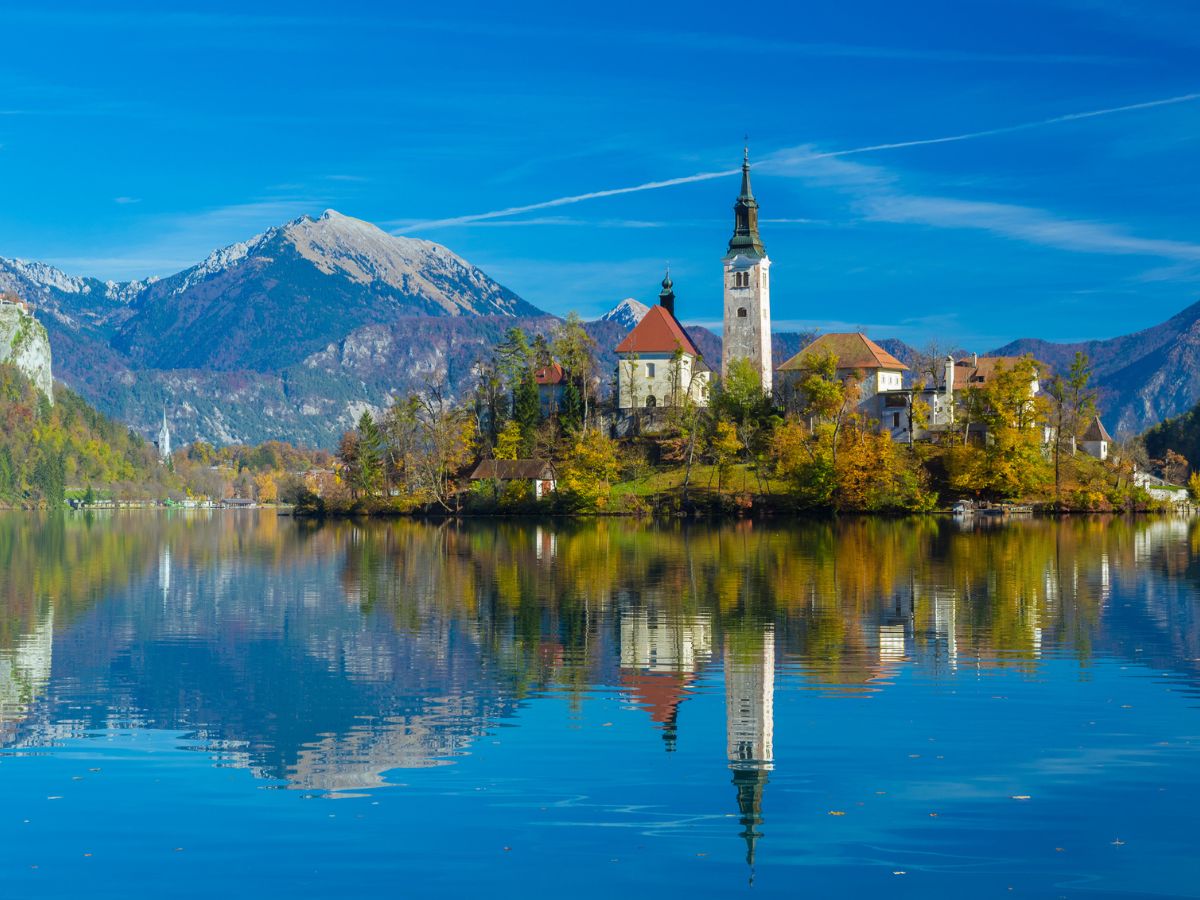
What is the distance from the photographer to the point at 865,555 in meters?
59.8

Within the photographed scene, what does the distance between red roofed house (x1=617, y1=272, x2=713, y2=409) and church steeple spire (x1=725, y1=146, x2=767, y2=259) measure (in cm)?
1055

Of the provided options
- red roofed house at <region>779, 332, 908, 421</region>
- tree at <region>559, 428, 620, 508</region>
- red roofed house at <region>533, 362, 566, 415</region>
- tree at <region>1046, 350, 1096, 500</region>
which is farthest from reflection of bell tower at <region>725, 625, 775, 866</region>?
red roofed house at <region>533, 362, 566, 415</region>

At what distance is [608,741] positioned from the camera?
2114 cm

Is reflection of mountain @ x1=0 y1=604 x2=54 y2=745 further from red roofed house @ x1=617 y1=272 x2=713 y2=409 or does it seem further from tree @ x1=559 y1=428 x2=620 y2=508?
red roofed house @ x1=617 y1=272 x2=713 y2=409

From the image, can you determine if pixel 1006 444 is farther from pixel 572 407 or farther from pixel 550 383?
pixel 550 383

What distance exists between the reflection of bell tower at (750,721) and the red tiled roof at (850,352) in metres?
96.0

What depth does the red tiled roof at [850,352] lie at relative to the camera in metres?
126

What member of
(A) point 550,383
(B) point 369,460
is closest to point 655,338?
(A) point 550,383

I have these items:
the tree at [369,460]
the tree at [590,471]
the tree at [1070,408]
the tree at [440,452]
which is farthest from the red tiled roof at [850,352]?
the tree at [369,460]

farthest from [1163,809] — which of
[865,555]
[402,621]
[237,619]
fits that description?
[865,555]

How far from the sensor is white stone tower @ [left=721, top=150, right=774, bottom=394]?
5305 inches

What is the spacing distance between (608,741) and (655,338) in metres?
111

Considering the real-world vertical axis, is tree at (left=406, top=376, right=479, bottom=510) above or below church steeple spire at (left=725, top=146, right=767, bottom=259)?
below

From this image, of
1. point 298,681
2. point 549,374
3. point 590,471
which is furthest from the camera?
point 549,374
